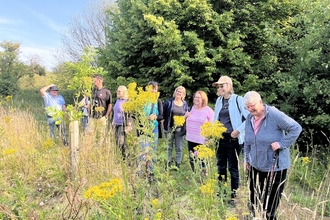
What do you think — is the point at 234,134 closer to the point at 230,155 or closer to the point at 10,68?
the point at 230,155

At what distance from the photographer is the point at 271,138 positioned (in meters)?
2.55

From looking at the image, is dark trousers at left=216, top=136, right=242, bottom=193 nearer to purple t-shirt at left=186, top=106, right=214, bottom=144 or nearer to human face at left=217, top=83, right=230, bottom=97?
human face at left=217, top=83, right=230, bottom=97

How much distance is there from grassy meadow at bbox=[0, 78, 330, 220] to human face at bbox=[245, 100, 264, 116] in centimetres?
53

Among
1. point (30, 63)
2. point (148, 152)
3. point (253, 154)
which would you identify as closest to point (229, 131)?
point (253, 154)

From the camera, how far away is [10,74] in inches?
773

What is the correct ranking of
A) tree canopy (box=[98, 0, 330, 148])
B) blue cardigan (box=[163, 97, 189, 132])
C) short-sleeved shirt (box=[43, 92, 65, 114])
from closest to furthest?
blue cardigan (box=[163, 97, 189, 132]) → short-sleeved shirt (box=[43, 92, 65, 114]) → tree canopy (box=[98, 0, 330, 148])

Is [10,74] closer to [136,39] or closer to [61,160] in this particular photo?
[136,39]

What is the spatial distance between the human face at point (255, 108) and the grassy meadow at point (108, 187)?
534mm

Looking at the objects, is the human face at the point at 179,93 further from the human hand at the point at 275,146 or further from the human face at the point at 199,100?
the human hand at the point at 275,146

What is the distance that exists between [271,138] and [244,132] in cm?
71

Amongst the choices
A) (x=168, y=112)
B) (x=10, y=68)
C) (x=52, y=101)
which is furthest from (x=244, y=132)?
(x=10, y=68)

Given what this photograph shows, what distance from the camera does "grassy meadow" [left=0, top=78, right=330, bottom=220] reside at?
77.3 inches

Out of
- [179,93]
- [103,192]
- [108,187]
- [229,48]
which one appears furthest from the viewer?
[229,48]

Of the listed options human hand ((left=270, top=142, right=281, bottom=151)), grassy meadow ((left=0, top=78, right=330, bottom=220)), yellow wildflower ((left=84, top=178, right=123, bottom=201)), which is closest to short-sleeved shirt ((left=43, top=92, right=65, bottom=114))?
grassy meadow ((left=0, top=78, right=330, bottom=220))
